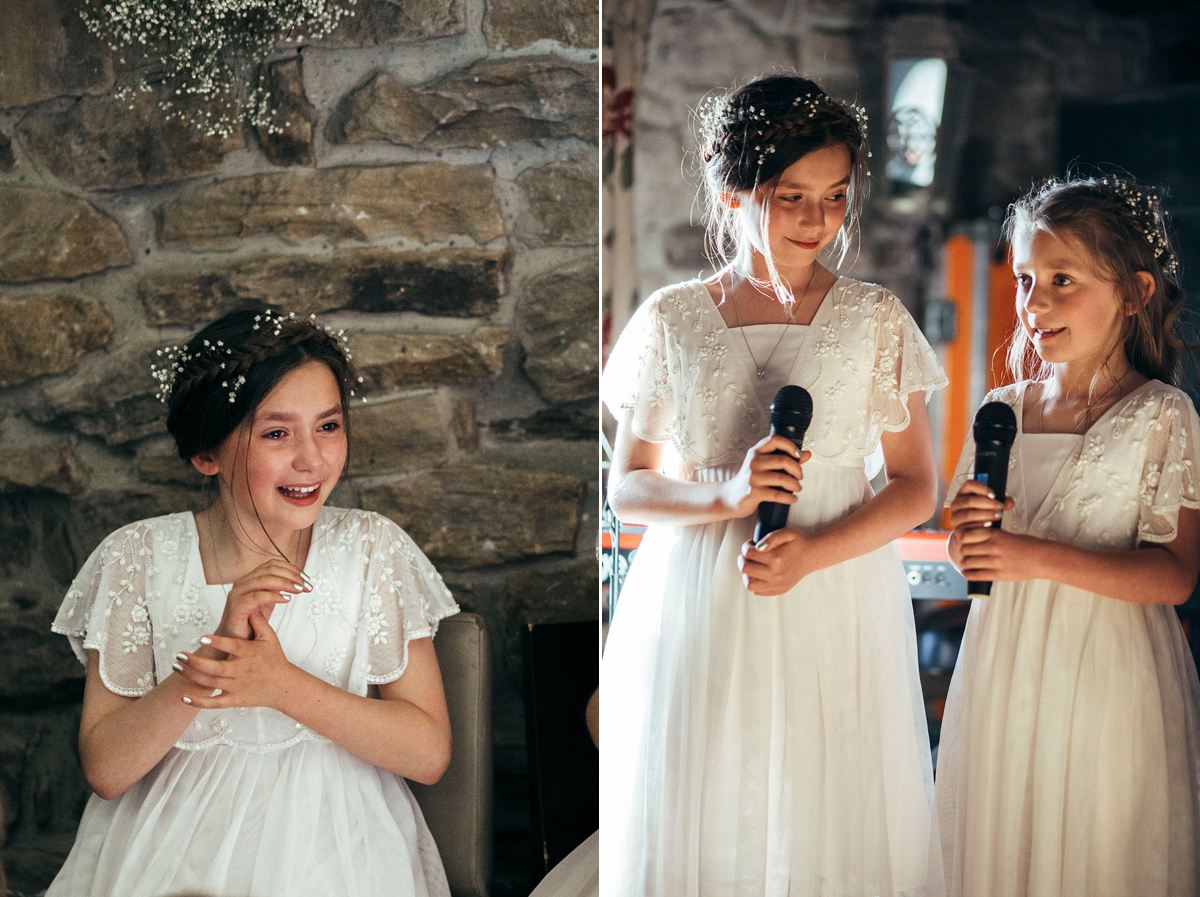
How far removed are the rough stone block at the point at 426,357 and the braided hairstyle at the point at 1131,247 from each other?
0.68 meters

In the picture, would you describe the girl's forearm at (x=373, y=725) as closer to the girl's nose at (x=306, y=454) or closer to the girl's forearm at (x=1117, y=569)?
the girl's nose at (x=306, y=454)

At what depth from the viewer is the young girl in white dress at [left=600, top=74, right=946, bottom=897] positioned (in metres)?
1.07

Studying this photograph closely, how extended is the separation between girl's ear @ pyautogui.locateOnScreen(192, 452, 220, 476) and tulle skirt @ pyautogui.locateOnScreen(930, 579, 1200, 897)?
955 mm

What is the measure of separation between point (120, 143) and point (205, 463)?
1.43 feet

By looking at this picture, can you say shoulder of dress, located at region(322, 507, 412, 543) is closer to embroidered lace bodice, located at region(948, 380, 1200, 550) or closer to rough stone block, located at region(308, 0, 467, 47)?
rough stone block, located at region(308, 0, 467, 47)

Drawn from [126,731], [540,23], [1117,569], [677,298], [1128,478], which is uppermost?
[540,23]

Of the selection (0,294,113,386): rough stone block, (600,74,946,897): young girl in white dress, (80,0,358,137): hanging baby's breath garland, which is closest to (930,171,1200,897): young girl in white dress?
(600,74,946,897): young girl in white dress

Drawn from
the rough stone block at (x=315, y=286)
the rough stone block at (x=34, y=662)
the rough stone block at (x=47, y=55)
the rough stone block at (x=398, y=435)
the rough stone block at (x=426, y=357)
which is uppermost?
the rough stone block at (x=47, y=55)

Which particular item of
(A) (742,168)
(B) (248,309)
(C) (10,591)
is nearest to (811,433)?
(A) (742,168)

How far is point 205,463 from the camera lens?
3.76ft

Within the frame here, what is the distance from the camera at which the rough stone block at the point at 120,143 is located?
117cm

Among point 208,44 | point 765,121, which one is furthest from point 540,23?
point 208,44

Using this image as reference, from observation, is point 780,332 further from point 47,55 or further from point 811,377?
point 47,55

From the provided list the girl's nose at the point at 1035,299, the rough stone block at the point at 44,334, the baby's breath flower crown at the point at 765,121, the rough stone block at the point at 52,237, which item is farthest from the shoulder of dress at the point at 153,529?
the girl's nose at the point at 1035,299
